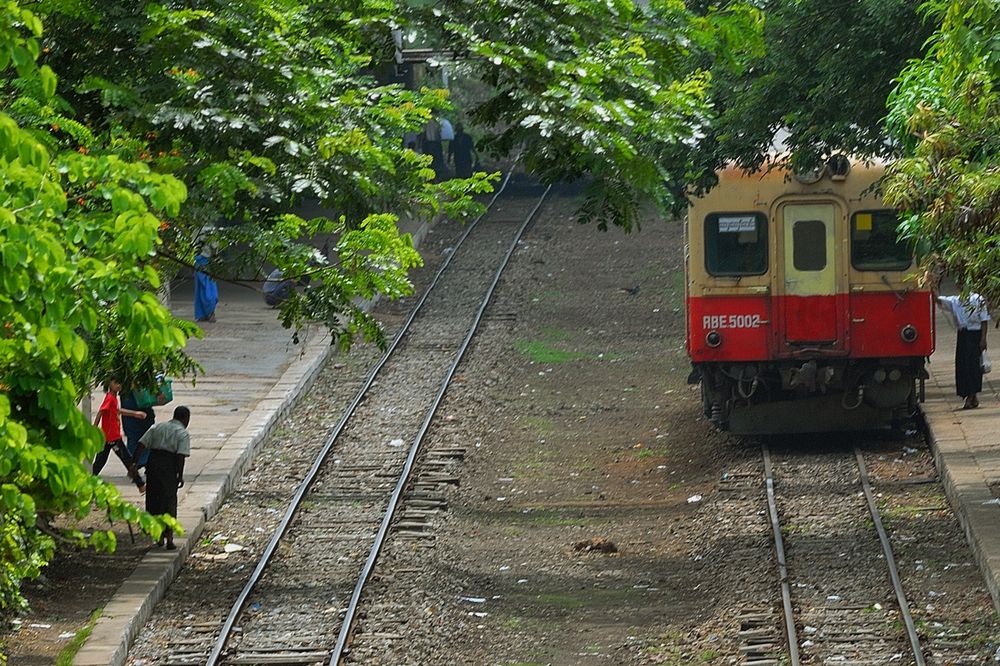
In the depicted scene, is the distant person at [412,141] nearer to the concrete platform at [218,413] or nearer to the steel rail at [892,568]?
Answer: the concrete platform at [218,413]

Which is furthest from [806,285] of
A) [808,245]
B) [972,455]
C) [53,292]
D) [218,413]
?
[53,292]

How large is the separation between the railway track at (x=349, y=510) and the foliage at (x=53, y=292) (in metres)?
3.78

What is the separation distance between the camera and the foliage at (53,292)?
20.1ft

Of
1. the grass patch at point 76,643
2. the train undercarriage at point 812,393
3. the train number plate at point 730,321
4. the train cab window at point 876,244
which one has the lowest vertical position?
the grass patch at point 76,643

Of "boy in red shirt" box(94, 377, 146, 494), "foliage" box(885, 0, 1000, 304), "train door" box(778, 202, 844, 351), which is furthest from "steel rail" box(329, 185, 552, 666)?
"foliage" box(885, 0, 1000, 304)

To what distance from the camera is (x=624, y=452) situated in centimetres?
1762

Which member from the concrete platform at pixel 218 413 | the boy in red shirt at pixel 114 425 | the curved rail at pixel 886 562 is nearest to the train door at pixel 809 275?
the curved rail at pixel 886 562

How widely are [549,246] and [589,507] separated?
51.2 feet

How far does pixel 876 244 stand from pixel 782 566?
4.74m

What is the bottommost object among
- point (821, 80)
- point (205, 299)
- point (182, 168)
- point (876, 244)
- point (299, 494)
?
point (299, 494)

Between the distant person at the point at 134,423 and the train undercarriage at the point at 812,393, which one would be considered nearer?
the distant person at the point at 134,423

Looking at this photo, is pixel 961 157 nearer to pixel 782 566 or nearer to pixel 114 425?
pixel 782 566

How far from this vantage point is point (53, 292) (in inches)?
249

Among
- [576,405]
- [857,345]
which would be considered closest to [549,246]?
[576,405]
